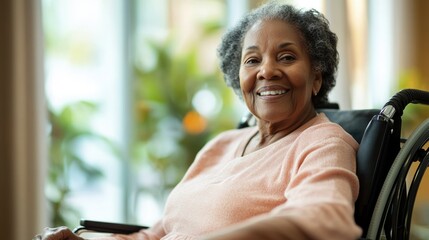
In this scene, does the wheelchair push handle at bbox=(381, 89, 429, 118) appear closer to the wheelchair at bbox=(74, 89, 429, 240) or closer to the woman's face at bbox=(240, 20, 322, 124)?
the wheelchair at bbox=(74, 89, 429, 240)

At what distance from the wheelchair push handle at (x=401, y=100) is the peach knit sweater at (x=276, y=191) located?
0.12 metres

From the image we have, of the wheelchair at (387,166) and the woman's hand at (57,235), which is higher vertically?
the wheelchair at (387,166)

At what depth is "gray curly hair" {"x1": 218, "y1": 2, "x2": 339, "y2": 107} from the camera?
1.61 metres

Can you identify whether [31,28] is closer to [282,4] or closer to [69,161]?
[69,161]

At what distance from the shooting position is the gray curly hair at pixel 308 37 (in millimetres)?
1608

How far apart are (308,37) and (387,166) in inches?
15.8

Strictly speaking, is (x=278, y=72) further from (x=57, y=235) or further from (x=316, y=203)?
(x=57, y=235)

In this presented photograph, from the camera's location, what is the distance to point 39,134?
281cm

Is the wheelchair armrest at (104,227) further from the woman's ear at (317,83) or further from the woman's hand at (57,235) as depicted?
the woman's ear at (317,83)

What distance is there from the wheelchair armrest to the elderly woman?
0.08 ft

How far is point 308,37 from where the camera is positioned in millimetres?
1611

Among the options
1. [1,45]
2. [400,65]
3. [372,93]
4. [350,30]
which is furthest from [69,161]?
[400,65]

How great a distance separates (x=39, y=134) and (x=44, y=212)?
0.37 meters

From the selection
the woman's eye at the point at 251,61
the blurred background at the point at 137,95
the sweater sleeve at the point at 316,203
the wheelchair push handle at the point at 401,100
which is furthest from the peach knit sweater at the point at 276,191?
the blurred background at the point at 137,95
